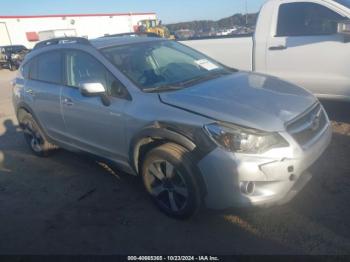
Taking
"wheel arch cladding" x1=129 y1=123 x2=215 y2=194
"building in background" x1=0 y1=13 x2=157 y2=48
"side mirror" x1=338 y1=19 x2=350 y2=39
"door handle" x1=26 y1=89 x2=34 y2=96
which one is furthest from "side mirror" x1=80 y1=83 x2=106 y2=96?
"building in background" x1=0 y1=13 x2=157 y2=48

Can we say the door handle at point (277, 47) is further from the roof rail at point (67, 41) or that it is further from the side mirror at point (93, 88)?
the side mirror at point (93, 88)

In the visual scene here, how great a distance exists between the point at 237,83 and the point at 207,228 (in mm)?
1515

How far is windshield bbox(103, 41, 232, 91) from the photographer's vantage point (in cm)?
369

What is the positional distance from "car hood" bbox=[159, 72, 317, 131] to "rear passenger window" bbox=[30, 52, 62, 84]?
1.85 metres

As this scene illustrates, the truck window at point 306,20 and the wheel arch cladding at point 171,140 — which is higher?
the truck window at point 306,20

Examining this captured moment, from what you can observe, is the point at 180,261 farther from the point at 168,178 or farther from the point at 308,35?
the point at 308,35

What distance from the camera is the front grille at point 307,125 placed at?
2.99 metres

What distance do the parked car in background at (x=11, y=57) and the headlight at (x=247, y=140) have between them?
83.1 ft

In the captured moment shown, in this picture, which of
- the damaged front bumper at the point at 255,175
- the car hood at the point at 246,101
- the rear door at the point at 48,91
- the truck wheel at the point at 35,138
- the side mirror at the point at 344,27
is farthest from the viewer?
the truck wheel at the point at 35,138

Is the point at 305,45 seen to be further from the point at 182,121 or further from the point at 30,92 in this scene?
the point at 30,92

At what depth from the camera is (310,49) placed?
206 inches

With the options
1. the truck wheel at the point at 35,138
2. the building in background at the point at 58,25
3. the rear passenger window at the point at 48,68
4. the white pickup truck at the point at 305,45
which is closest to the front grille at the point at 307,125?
the white pickup truck at the point at 305,45

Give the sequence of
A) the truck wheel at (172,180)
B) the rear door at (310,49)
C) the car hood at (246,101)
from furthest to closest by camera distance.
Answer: the rear door at (310,49) < the truck wheel at (172,180) < the car hood at (246,101)

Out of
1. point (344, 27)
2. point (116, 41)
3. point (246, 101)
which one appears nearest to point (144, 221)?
point (246, 101)
